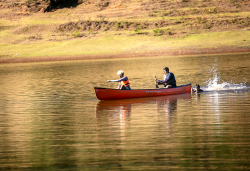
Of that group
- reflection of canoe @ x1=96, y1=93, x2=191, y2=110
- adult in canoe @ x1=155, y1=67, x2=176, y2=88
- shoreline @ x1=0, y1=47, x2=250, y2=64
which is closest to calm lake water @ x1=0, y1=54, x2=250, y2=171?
reflection of canoe @ x1=96, y1=93, x2=191, y2=110

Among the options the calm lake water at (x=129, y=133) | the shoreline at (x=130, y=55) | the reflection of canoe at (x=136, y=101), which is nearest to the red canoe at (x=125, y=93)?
the reflection of canoe at (x=136, y=101)

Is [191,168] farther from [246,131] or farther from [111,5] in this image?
[111,5]

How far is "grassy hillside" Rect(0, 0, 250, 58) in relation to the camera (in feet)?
196

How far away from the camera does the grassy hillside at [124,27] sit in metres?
59.8

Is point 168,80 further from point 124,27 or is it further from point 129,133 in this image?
point 124,27

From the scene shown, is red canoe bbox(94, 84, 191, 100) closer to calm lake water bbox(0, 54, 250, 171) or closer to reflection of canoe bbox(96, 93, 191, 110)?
reflection of canoe bbox(96, 93, 191, 110)

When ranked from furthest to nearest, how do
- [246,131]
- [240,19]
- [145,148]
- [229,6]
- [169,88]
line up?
[229,6] → [240,19] → [169,88] → [246,131] → [145,148]

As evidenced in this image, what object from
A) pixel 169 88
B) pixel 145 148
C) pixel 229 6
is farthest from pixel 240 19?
pixel 145 148

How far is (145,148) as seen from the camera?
28.8 feet

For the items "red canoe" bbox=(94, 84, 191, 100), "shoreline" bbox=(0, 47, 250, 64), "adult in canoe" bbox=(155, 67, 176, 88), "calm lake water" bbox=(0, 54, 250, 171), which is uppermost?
"shoreline" bbox=(0, 47, 250, 64)

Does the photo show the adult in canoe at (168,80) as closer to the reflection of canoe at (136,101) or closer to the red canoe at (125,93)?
the red canoe at (125,93)

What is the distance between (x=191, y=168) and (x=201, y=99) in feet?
35.3

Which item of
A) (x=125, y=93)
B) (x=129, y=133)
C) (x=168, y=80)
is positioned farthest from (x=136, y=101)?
(x=129, y=133)

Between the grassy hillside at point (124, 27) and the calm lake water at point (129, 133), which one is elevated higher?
the grassy hillside at point (124, 27)
